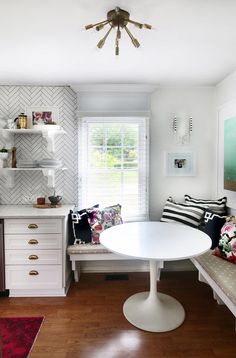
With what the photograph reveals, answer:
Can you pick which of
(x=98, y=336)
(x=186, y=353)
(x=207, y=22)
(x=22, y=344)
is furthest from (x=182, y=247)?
(x=207, y=22)

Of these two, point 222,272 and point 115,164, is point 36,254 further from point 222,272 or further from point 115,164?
point 222,272

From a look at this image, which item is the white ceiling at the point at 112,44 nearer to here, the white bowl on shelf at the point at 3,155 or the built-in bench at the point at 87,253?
the white bowl on shelf at the point at 3,155

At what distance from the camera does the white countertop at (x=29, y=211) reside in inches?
101

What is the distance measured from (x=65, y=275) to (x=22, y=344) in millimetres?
772

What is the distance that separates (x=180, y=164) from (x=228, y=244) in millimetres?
1221

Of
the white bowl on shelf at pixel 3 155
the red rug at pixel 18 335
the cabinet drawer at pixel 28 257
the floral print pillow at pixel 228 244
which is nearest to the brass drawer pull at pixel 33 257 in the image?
the cabinet drawer at pixel 28 257

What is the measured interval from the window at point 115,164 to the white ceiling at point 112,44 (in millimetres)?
537

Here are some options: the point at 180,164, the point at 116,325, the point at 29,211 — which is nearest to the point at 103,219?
the point at 29,211

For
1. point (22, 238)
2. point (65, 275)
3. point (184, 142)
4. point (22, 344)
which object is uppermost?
point (184, 142)

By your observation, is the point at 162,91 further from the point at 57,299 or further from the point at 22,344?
the point at 22,344

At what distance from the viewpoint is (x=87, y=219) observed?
2.84 m

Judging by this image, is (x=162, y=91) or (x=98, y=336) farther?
(x=162, y=91)

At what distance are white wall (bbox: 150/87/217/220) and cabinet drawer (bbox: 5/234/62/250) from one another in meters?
1.27

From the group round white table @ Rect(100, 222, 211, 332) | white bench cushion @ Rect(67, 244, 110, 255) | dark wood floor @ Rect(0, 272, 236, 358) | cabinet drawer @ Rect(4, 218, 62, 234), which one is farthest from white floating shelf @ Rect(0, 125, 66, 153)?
dark wood floor @ Rect(0, 272, 236, 358)
